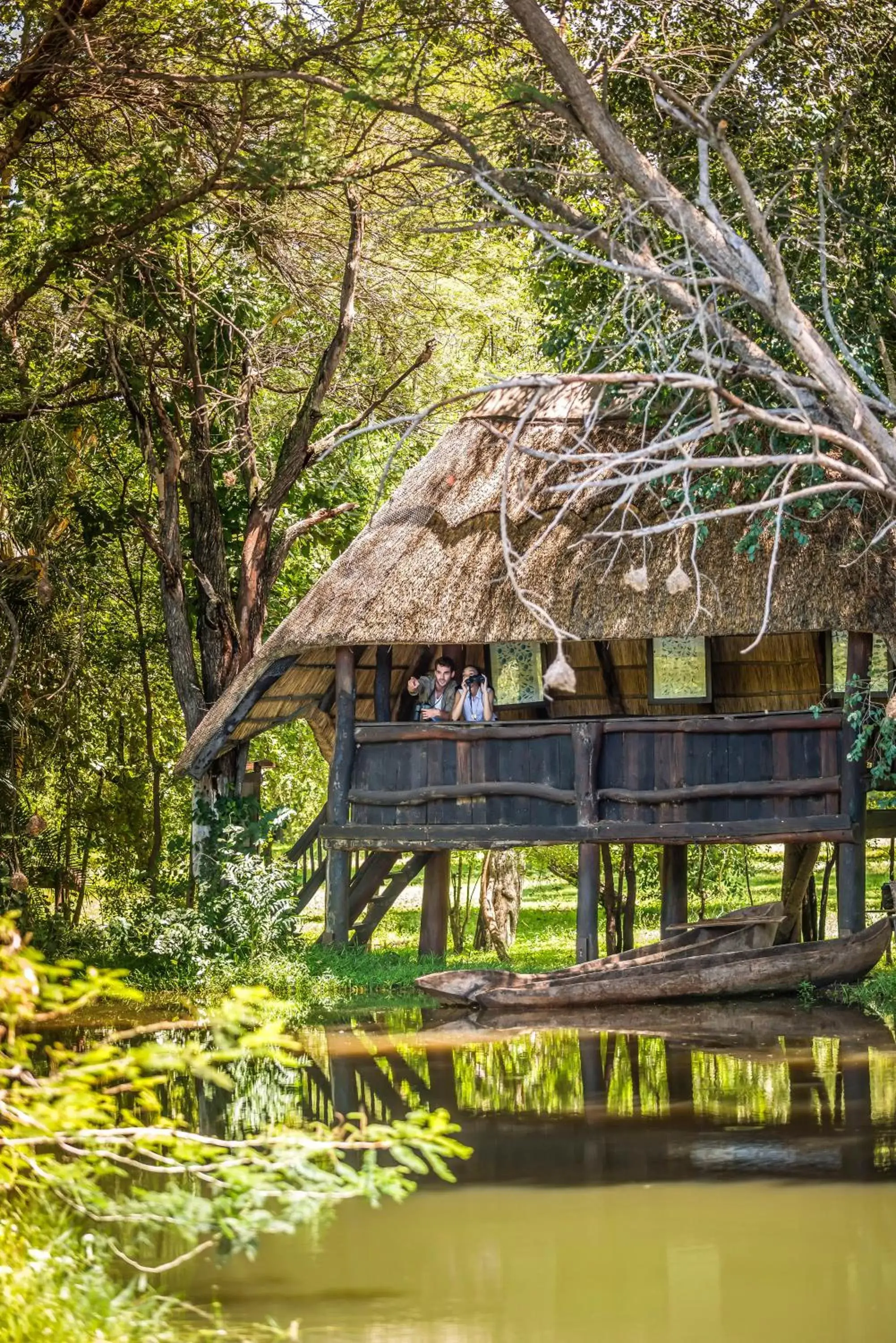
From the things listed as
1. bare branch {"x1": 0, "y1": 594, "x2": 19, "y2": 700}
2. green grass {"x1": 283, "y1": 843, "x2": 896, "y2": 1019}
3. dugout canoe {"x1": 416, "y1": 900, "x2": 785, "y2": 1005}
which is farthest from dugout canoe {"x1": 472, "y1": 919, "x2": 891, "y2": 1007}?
bare branch {"x1": 0, "y1": 594, "x2": 19, "y2": 700}

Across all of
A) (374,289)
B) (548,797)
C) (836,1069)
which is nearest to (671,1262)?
(836,1069)

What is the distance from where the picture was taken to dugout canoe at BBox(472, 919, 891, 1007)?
13250mm

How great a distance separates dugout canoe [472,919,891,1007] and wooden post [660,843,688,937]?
342 centimetres

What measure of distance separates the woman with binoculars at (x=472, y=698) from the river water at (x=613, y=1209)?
5538 mm

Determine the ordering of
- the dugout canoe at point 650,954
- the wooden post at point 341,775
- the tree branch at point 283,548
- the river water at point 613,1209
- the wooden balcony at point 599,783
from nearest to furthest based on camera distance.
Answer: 1. the river water at point 613,1209
2. the dugout canoe at point 650,954
3. the wooden balcony at point 599,783
4. the wooden post at point 341,775
5. the tree branch at point 283,548

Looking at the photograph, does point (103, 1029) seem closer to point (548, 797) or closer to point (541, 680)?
point (548, 797)

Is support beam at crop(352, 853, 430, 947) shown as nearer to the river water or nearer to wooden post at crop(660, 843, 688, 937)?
wooden post at crop(660, 843, 688, 937)

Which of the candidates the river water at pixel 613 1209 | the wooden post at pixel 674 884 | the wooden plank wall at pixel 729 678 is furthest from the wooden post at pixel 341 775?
the river water at pixel 613 1209

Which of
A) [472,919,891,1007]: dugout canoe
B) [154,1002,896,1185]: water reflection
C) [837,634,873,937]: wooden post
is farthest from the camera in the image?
[837,634,873,937]: wooden post

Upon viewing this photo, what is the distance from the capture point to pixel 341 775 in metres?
16.3

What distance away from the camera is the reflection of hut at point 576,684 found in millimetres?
14391

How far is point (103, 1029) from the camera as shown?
13.1m

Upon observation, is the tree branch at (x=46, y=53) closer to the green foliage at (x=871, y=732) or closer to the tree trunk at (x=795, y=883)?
the green foliage at (x=871, y=732)

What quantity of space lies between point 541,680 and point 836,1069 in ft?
24.2
